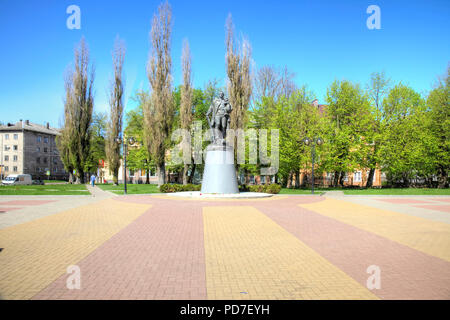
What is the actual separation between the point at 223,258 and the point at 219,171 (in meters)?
12.4

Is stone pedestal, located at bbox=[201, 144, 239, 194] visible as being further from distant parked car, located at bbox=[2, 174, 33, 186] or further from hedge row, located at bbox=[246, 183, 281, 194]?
distant parked car, located at bbox=[2, 174, 33, 186]

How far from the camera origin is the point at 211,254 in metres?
5.43

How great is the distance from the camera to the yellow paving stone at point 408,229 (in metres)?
6.12

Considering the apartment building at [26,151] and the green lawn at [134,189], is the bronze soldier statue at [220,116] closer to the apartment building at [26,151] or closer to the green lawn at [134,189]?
the green lawn at [134,189]

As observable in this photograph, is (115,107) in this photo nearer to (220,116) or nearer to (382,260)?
(220,116)

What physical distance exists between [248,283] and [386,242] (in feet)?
13.5

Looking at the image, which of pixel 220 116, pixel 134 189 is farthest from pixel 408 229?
pixel 134 189

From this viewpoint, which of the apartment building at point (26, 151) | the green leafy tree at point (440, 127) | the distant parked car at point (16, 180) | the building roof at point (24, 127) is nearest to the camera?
the green leafy tree at point (440, 127)

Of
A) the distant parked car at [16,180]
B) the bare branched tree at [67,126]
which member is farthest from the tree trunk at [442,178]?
the distant parked car at [16,180]

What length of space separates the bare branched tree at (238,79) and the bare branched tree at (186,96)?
5.07 metres

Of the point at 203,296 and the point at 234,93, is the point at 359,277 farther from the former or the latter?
the point at 234,93

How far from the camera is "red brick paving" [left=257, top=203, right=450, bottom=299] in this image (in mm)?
3818

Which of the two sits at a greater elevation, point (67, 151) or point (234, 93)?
point (234, 93)
